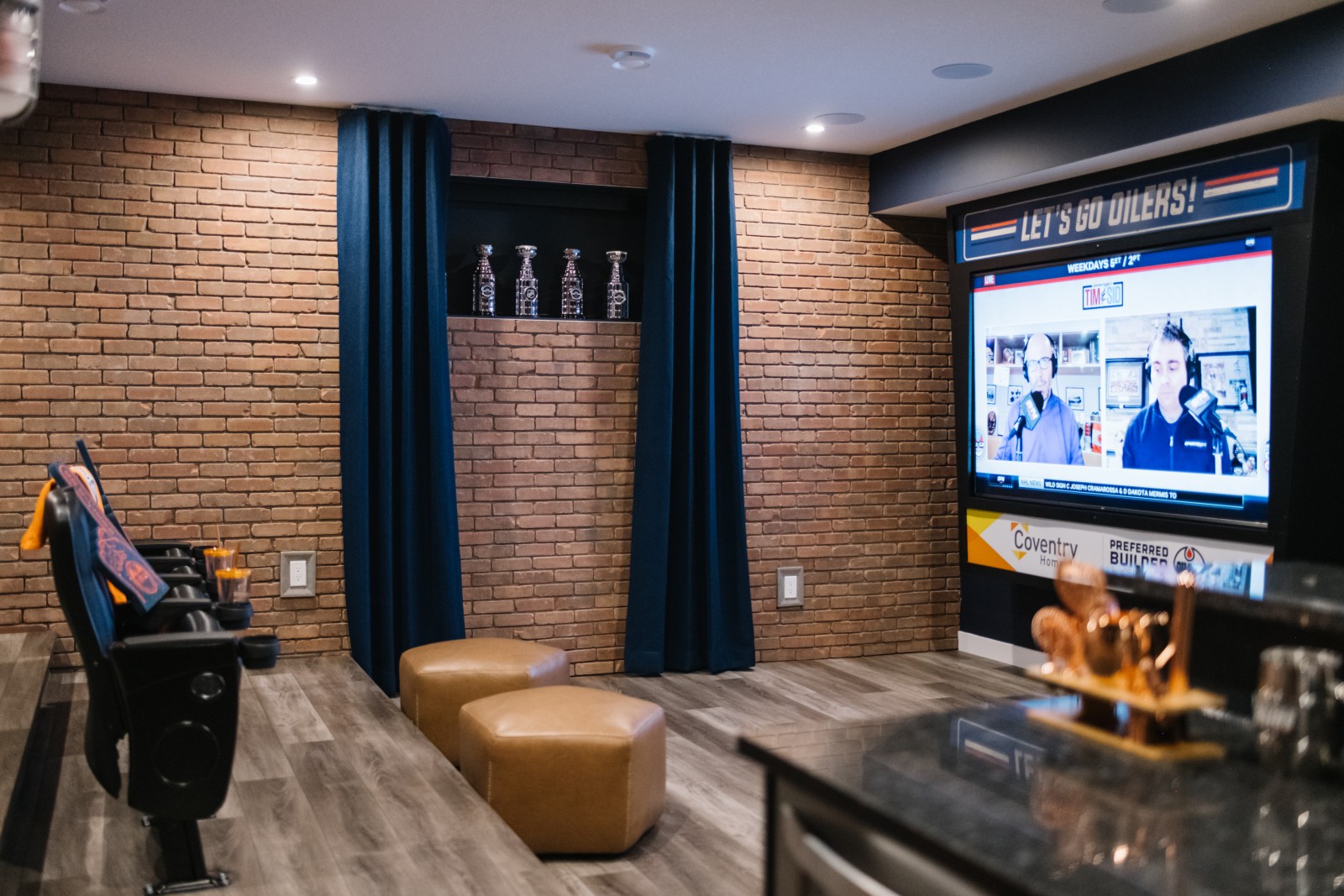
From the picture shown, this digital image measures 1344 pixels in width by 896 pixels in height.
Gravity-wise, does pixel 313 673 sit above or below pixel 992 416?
below

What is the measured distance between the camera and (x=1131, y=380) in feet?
16.6

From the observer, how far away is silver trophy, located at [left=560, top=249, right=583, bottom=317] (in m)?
5.88

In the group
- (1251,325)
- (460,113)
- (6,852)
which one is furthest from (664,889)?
(460,113)

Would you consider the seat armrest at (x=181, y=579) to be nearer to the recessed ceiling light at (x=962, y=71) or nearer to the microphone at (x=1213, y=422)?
the recessed ceiling light at (x=962, y=71)

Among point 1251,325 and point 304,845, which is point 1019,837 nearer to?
point 304,845

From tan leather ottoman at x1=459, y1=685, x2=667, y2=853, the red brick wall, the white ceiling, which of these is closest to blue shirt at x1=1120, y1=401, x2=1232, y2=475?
the white ceiling

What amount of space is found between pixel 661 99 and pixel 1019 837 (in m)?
4.46

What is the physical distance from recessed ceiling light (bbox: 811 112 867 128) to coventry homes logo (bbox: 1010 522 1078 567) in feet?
6.92

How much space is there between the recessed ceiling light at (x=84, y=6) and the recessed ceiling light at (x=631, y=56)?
5.82 ft

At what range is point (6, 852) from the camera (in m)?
2.90

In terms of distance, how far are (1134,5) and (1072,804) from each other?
132 inches

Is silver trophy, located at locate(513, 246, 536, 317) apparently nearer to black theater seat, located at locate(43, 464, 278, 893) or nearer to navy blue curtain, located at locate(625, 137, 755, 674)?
navy blue curtain, located at locate(625, 137, 755, 674)

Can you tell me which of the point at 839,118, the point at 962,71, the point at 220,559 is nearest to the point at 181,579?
the point at 220,559

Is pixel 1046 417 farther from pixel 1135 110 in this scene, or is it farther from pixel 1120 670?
pixel 1120 670
